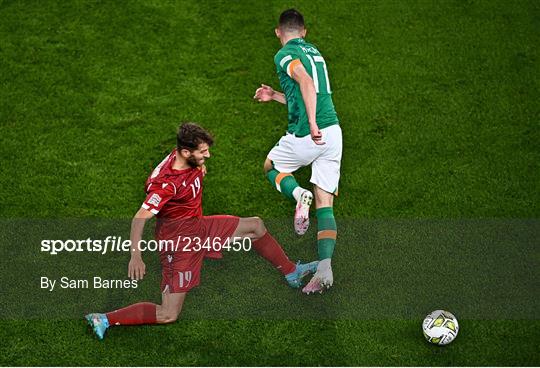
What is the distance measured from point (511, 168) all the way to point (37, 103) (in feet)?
16.3

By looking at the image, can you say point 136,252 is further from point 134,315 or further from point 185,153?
point 185,153

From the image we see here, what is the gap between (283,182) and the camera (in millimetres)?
7379

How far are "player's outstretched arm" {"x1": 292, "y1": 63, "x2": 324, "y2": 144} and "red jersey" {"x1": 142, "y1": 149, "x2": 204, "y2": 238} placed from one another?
1.01 metres

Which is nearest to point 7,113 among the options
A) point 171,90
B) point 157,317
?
point 171,90

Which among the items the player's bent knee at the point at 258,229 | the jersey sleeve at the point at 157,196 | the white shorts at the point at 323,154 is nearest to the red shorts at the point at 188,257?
the player's bent knee at the point at 258,229

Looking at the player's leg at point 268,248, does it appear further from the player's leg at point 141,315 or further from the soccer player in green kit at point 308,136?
the player's leg at point 141,315

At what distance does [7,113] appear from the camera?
8.79m

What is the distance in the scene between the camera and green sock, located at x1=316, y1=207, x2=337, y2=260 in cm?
693

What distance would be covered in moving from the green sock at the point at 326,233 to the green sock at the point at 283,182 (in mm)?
323

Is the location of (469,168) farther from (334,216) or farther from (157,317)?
(157,317)

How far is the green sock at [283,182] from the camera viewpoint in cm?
732

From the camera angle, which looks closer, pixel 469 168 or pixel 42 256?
pixel 42 256

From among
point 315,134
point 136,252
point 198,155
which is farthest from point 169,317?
point 315,134

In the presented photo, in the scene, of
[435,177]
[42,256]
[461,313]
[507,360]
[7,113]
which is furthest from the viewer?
[7,113]
